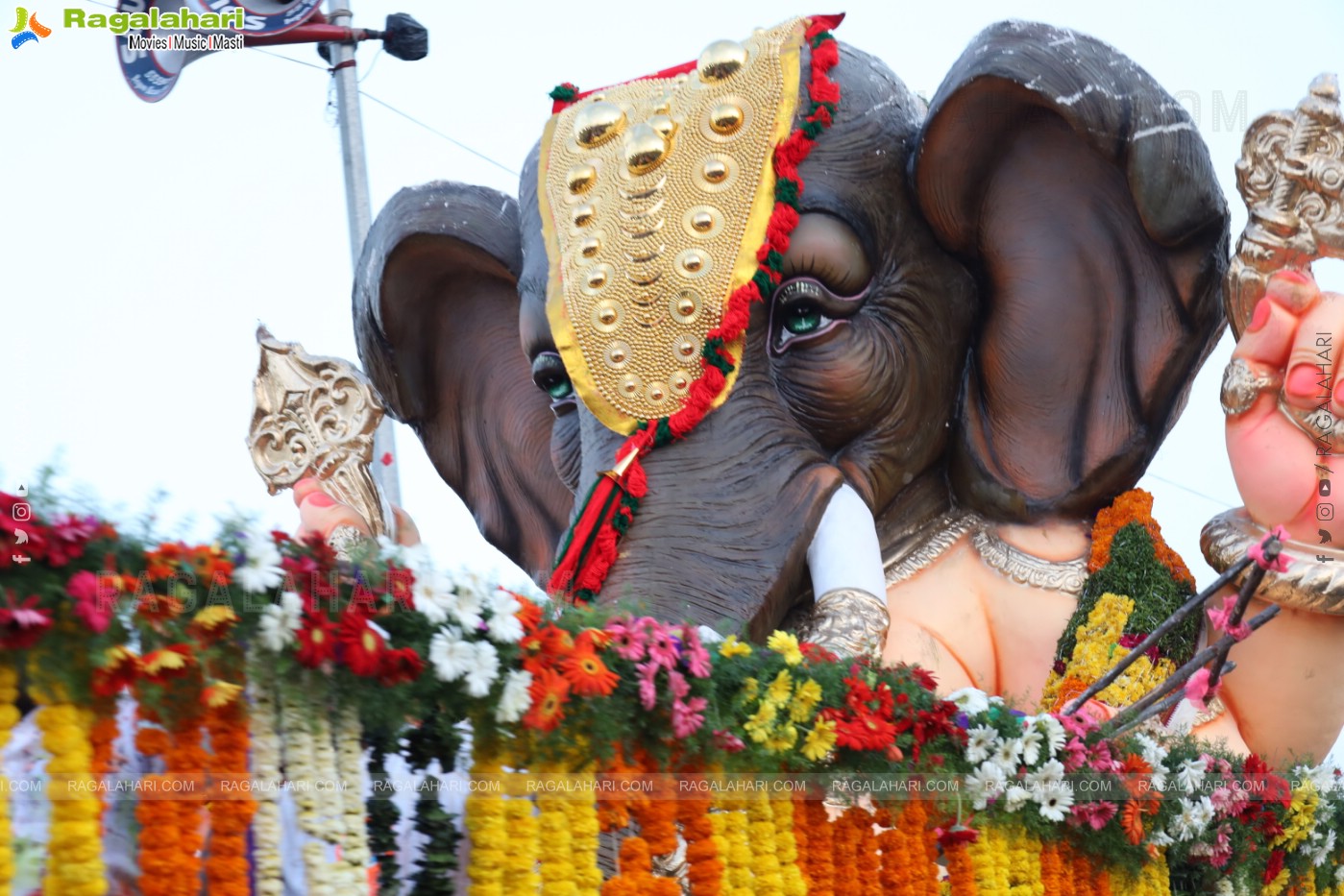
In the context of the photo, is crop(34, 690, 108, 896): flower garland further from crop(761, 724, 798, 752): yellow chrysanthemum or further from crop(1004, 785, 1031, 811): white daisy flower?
crop(1004, 785, 1031, 811): white daisy flower

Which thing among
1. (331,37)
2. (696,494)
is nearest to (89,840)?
(696,494)

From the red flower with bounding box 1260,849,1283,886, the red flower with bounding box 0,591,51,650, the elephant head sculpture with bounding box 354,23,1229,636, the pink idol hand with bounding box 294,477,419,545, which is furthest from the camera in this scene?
the pink idol hand with bounding box 294,477,419,545

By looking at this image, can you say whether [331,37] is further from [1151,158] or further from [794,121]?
[1151,158]

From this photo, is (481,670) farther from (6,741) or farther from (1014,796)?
(1014,796)

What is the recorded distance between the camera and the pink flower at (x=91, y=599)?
2.23 metres

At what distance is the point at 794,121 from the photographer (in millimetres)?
4691

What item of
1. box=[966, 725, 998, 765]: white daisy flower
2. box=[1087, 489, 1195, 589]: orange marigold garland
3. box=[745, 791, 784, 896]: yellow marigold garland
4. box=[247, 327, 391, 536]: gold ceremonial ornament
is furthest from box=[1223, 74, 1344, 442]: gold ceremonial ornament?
box=[247, 327, 391, 536]: gold ceremonial ornament

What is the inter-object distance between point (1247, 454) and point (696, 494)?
1334 millimetres

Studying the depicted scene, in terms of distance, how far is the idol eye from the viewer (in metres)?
4.84

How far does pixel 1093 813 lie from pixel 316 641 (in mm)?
1935

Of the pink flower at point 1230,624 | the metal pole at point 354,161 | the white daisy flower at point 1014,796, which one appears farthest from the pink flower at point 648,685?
the metal pole at point 354,161

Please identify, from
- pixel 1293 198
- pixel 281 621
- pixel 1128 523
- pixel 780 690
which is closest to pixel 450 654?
pixel 281 621

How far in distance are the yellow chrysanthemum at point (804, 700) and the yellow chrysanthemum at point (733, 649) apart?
0.36 ft

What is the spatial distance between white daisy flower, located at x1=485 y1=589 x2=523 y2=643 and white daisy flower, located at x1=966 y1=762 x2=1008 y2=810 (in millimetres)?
1198
